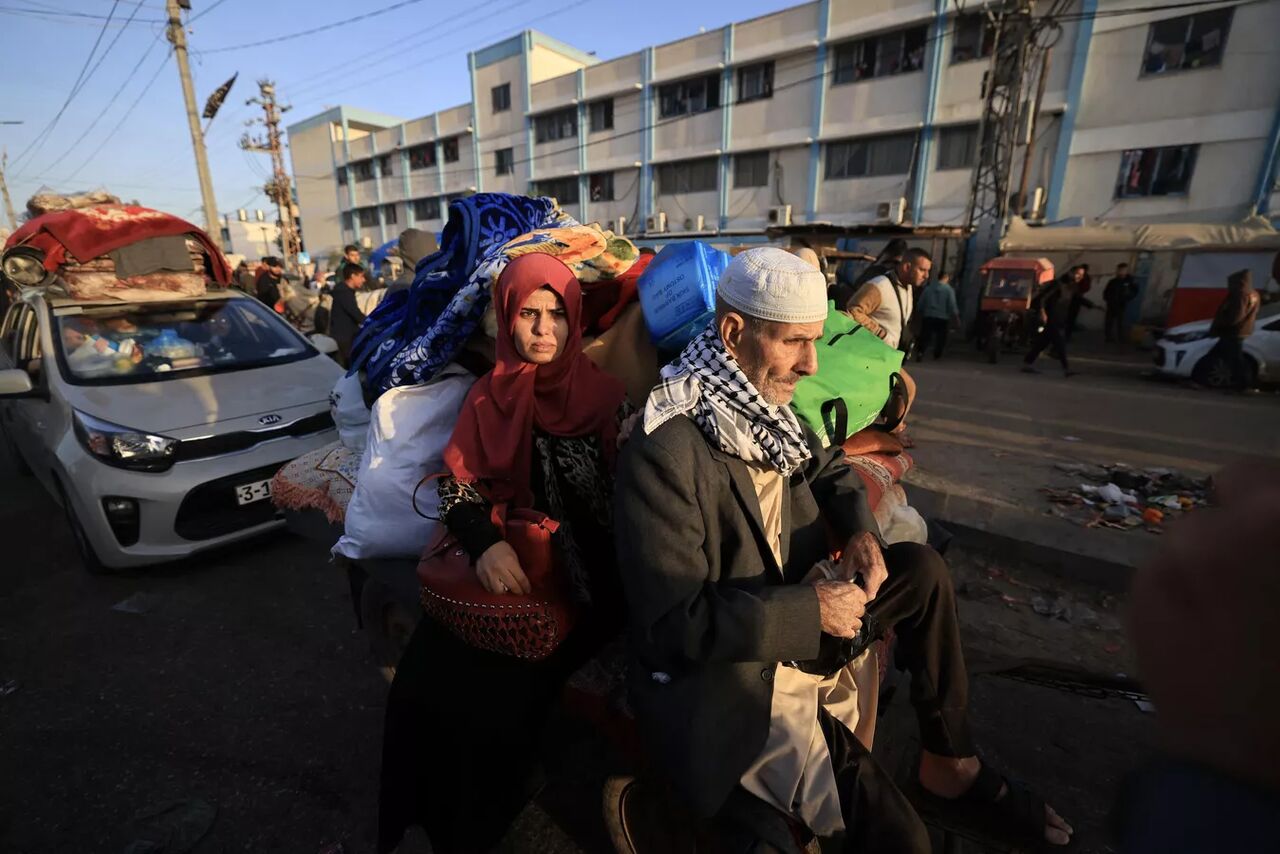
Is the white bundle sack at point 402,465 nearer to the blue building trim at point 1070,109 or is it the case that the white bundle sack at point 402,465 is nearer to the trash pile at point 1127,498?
the trash pile at point 1127,498

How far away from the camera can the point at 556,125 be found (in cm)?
2919

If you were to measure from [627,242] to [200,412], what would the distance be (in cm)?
299

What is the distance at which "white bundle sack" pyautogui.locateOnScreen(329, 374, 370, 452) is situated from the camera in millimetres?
2758

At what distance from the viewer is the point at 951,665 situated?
1.70m

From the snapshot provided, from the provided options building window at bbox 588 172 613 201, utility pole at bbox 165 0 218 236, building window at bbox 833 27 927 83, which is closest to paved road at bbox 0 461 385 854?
utility pole at bbox 165 0 218 236

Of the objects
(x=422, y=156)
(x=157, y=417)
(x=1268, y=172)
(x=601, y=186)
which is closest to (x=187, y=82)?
(x=157, y=417)

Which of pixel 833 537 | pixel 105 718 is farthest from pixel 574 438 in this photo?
pixel 105 718

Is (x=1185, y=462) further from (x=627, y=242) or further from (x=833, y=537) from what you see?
(x=627, y=242)

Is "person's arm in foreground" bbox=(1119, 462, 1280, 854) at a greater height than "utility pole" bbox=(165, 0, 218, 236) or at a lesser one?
lesser

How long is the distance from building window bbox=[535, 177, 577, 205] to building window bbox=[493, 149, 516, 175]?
7.06 ft

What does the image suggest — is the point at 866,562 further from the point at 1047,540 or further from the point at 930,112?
the point at 930,112

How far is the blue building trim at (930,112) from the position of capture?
→ 18.0m

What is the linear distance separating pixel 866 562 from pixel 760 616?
441mm

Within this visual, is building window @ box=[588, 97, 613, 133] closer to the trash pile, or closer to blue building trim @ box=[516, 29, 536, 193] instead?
blue building trim @ box=[516, 29, 536, 193]
